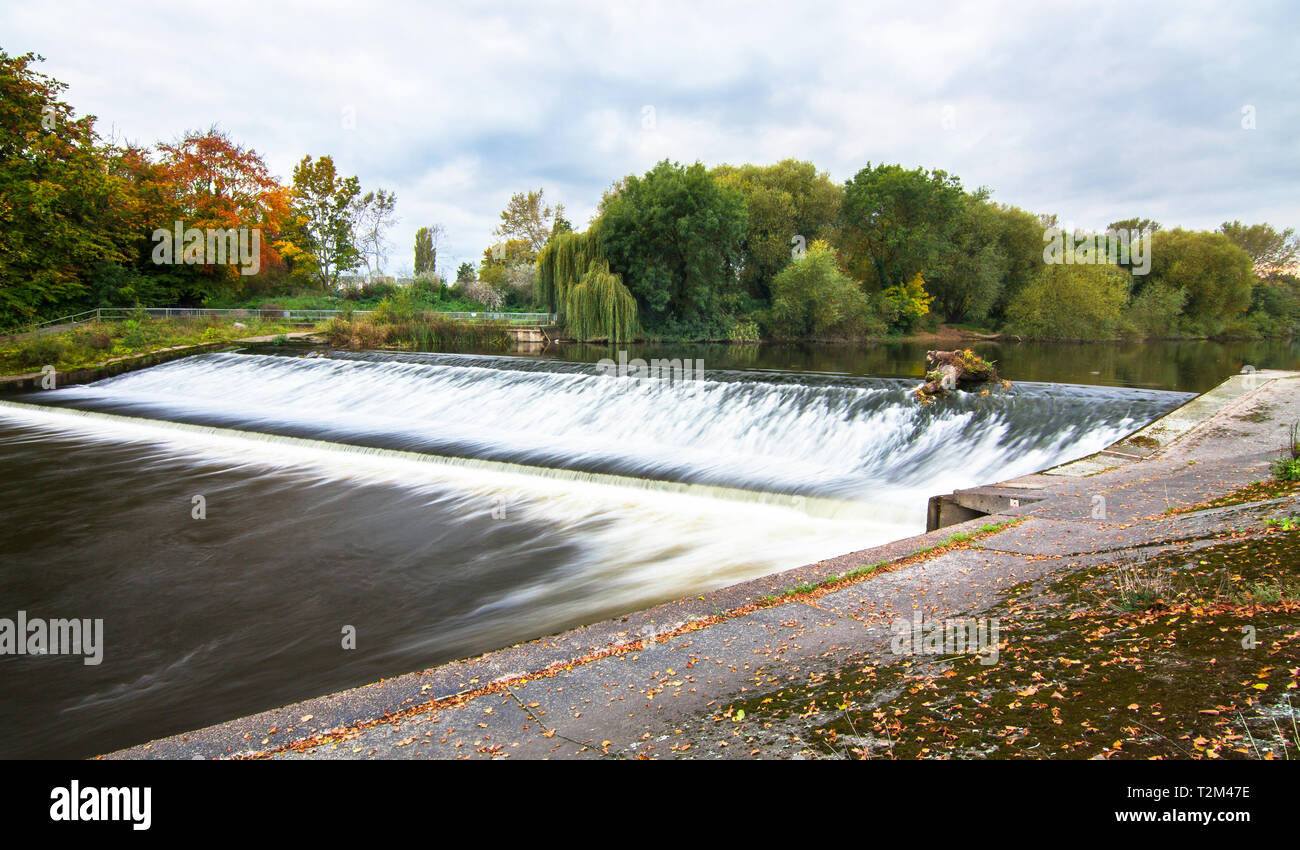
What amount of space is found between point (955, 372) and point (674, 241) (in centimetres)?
2729

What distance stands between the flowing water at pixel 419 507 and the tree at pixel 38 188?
1157 cm

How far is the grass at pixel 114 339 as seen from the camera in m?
21.8

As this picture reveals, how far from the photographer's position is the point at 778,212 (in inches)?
1794

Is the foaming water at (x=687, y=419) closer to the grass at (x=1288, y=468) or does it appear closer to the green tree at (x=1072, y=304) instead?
the grass at (x=1288, y=468)

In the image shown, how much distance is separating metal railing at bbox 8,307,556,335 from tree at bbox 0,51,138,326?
58.9 inches

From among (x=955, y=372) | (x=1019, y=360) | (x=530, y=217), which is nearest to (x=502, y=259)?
(x=530, y=217)

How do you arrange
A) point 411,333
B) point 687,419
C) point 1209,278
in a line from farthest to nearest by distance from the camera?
point 1209,278, point 411,333, point 687,419

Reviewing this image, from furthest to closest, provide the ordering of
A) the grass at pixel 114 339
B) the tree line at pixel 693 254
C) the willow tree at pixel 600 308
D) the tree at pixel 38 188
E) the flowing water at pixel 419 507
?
the willow tree at pixel 600 308
the tree line at pixel 693 254
the tree at pixel 38 188
the grass at pixel 114 339
the flowing water at pixel 419 507

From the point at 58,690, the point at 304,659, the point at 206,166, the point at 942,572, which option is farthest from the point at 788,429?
the point at 206,166

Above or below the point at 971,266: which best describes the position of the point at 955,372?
below

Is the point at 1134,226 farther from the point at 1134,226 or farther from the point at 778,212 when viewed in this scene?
the point at 778,212

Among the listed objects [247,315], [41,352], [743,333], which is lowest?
[41,352]

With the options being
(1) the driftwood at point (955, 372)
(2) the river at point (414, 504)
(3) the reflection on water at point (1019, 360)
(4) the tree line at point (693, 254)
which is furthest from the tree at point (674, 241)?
(1) the driftwood at point (955, 372)
